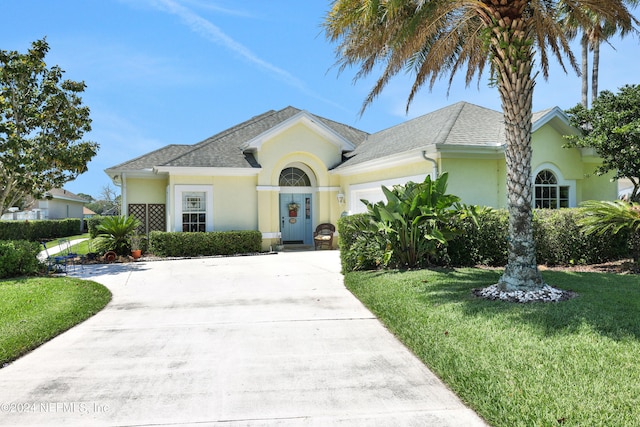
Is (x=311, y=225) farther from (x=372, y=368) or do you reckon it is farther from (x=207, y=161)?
(x=372, y=368)

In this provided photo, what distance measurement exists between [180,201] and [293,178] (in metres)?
5.23

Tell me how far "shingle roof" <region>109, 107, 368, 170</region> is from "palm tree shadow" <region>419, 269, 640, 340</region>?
12.1m

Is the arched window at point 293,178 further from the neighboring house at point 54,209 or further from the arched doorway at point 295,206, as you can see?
the neighboring house at point 54,209

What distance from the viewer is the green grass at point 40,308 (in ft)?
19.0

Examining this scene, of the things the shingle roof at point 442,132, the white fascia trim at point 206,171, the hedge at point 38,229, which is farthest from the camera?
the hedge at point 38,229

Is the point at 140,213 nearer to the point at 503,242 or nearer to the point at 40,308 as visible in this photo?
the point at 40,308

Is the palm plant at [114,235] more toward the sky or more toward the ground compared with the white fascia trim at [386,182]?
more toward the ground

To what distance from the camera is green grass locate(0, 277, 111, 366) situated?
19.0 ft

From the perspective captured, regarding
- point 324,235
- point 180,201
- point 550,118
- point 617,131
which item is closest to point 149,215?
point 180,201

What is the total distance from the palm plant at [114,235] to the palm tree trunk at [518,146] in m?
13.6

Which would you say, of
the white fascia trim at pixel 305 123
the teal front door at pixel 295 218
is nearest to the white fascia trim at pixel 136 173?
the white fascia trim at pixel 305 123

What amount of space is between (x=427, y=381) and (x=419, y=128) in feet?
44.6

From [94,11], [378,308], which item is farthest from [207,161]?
[378,308]

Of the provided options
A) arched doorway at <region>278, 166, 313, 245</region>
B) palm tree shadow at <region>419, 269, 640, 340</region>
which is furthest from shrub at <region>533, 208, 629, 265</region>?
arched doorway at <region>278, 166, 313, 245</region>
